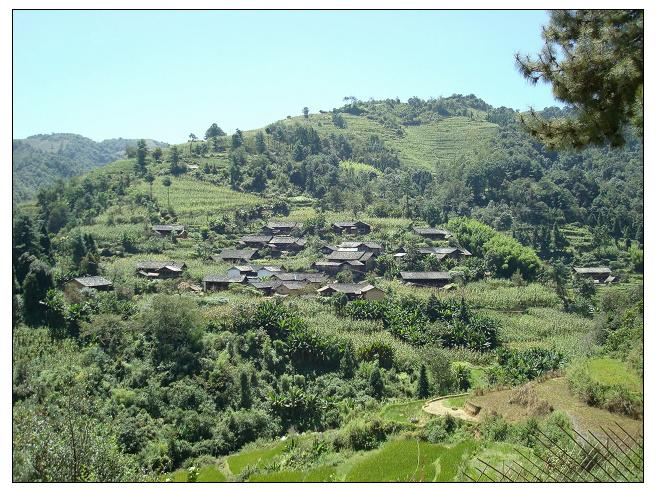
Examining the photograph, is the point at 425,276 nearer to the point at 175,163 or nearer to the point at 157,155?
the point at 175,163

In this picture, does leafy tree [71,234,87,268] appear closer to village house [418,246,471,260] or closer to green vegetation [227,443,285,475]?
village house [418,246,471,260]

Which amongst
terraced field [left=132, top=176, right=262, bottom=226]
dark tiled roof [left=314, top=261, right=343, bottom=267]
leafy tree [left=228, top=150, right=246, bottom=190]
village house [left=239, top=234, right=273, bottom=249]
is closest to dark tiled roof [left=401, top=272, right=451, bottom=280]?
dark tiled roof [left=314, top=261, right=343, bottom=267]

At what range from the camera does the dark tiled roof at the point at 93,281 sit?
29.9 m

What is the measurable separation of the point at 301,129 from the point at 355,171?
8.79 metres

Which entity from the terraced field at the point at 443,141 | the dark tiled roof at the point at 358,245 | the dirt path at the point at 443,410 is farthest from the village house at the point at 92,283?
the terraced field at the point at 443,141

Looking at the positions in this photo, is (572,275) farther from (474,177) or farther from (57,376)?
(57,376)

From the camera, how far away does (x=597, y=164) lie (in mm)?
63906

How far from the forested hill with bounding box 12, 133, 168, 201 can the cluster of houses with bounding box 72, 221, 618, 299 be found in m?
9.62

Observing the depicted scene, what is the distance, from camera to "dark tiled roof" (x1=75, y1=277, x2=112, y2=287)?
2986 centimetres

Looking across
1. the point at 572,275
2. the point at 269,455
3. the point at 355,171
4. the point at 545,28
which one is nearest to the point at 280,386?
the point at 269,455

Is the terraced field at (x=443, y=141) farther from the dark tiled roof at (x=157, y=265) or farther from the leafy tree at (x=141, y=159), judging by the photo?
the dark tiled roof at (x=157, y=265)

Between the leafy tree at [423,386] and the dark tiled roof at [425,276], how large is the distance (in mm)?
14315

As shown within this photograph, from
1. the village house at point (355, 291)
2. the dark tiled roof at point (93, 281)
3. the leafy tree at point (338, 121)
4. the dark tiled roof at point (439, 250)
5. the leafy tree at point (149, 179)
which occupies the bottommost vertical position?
the village house at point (355, 291)

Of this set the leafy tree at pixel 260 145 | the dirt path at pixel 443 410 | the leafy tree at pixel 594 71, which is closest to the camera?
the leafy tree at pixel 594 71
